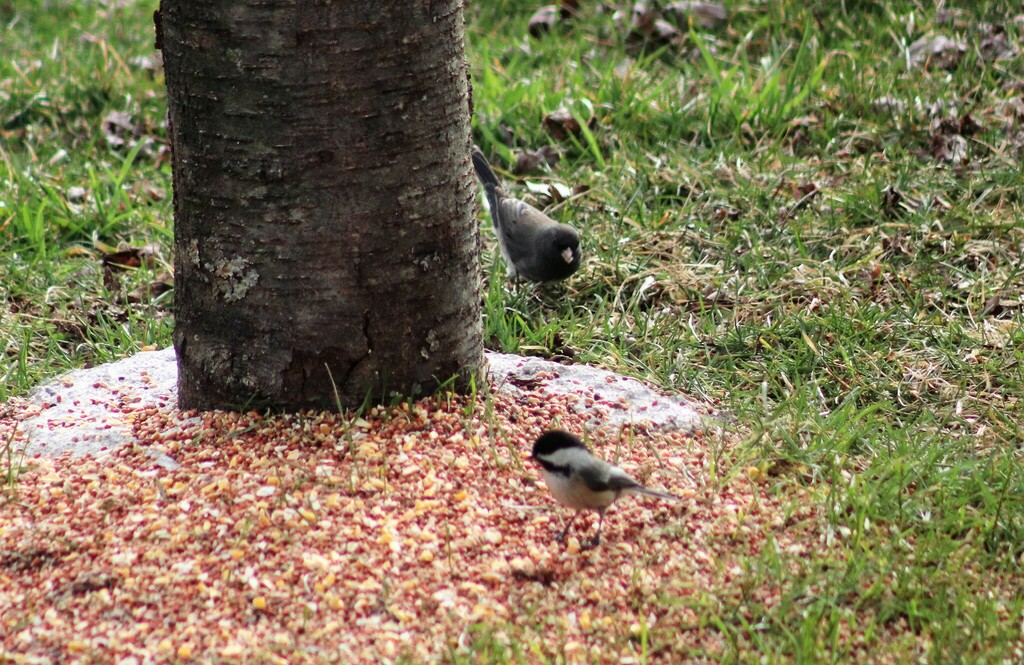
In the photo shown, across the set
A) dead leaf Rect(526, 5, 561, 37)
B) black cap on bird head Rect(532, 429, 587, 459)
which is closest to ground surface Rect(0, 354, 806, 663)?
black cap on bird head Rect(532, 429, 587, 459)

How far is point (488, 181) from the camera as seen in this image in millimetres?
6039

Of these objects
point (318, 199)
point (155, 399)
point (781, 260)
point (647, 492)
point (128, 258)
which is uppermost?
point (318, 199)

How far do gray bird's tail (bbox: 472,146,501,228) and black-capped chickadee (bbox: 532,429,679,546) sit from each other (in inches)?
112

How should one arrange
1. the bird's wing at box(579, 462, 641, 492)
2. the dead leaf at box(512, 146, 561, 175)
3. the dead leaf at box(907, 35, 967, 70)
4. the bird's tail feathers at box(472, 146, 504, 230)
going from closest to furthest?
the bird's wing at box(579, 462, 641, 492) → the bird's tail feathers at box(472, 146, 504, 230) → the dead leaf at box(512, 146, 561, 175) → the dead leaf at box(907, 35, 967, 70)

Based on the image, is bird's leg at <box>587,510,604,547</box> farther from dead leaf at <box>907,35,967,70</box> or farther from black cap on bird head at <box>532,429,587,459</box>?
dead leaf at <box>907,35,967,70</box>

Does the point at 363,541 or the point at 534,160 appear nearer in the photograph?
the point at 363,541

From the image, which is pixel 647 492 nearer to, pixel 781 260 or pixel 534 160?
pixel 781 260

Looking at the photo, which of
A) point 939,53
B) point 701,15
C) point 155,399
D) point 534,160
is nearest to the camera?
point 155,399

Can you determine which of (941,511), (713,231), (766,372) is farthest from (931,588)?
(713,231)

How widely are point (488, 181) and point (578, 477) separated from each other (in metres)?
3.27

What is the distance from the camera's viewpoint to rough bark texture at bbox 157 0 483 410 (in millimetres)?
3174

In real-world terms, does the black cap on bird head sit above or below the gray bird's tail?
above

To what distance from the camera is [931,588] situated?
2916 millimetres

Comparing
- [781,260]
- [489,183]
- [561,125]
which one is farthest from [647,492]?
[561,125]
